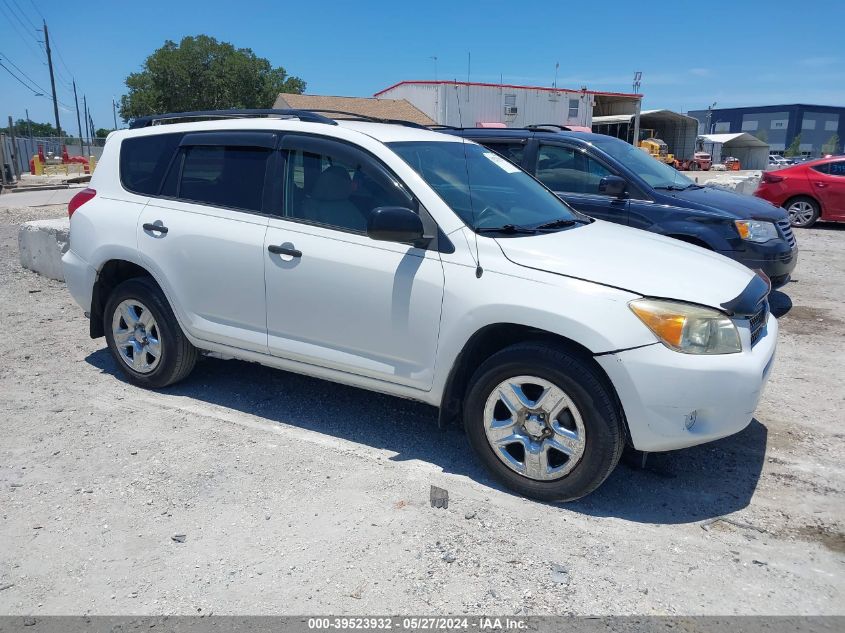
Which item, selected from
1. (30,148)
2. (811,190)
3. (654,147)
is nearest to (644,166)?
(811,190)

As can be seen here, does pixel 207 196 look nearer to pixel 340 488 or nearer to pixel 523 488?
pixel 340 488

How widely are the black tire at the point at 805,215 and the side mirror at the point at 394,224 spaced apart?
12782 millimetres

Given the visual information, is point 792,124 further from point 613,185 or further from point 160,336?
point 160,336

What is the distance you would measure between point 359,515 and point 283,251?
63.7 inches

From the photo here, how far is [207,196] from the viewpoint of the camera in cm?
455

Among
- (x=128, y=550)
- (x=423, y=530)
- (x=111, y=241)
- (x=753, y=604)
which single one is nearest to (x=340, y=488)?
(x=423, y=530)

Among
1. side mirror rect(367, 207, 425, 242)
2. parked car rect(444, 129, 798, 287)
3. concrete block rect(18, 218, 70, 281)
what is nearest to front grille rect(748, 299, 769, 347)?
side mirror rect(367, 207, 425, 242)

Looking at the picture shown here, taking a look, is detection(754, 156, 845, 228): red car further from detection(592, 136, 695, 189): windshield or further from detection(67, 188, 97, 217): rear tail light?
detection(67, 188, 97, 217): rear tail light

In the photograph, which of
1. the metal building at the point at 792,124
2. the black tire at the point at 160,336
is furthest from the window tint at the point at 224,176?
the metal building at the point at 792,124

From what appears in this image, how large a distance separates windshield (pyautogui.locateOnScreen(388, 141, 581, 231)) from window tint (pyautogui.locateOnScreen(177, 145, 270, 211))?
3.09 feet

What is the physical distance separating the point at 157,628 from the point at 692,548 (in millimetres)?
2333

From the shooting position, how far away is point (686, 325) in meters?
3.24

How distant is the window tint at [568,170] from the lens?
7.10m

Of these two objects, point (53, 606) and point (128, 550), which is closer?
point (53, 606)
